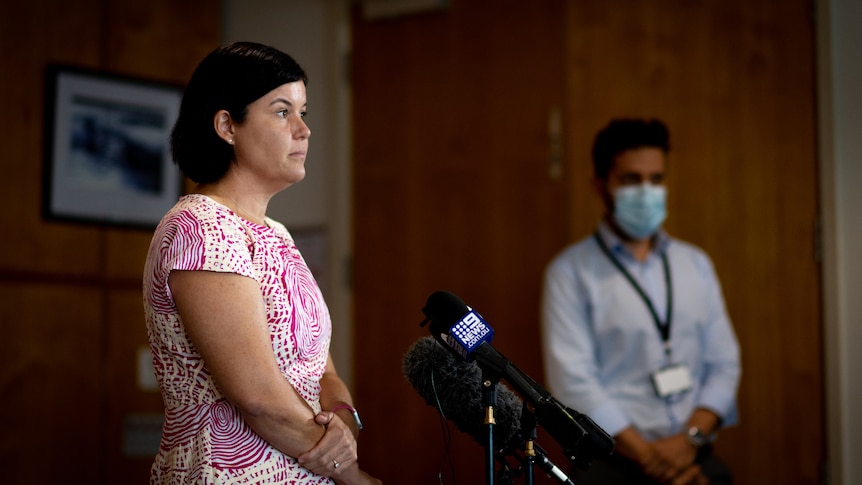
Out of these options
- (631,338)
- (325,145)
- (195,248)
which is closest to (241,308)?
(195,248)

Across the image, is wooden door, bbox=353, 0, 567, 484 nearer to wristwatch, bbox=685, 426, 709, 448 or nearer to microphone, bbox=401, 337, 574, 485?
wristwatch, bbox=685, 426, 709, 448

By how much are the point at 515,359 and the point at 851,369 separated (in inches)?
48.8

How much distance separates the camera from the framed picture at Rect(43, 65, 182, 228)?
13.2 ft

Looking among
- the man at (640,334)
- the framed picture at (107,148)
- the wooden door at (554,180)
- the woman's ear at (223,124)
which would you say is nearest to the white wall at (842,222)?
the wooden door at (554,180)

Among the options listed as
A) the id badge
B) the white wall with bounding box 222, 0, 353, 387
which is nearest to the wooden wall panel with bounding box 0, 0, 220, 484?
the white wall with bounding box 222, 0, 353, 387

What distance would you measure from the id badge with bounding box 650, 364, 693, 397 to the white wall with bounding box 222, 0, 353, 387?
1.66 meters

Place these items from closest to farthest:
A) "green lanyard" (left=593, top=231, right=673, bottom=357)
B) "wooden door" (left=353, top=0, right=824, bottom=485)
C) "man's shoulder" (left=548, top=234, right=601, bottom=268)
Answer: "green lanyard" (left=593, top=231, right=673, bottom=357) → "man's shoulder" (left=548, top=234, right=601, bottom=268) → "wooden door" (left=353, top=0, right=824, bottom=485)

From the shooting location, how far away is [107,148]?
4223mm

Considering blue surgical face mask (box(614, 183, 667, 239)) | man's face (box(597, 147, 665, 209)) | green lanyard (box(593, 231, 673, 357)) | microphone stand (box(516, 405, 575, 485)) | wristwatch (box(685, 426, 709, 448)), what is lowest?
wristwatch (box(685, 426, 709, 448))

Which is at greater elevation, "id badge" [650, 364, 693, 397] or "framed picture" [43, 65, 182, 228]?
"framed picture" [43, 65, 182, 228]

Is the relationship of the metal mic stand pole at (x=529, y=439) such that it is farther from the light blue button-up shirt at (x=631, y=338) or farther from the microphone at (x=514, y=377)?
the light blue button-up shirt at (x=631, y=338)

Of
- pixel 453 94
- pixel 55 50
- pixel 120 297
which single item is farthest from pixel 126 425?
pixel 453 94

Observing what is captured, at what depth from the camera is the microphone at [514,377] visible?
1.66 metres

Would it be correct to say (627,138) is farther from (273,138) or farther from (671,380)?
(273,138)
